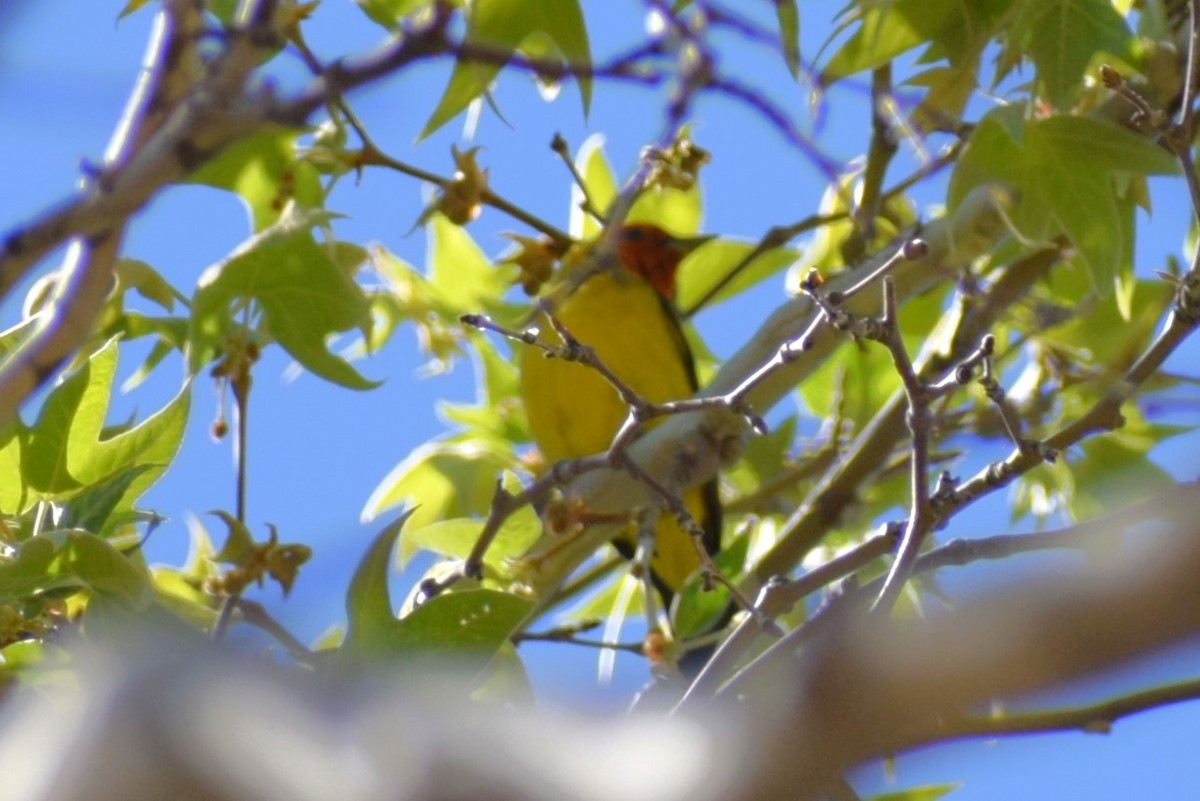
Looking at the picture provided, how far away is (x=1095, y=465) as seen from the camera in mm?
3033

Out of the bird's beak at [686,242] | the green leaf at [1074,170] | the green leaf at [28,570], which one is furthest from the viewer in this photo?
the bird's beak at [686,242]

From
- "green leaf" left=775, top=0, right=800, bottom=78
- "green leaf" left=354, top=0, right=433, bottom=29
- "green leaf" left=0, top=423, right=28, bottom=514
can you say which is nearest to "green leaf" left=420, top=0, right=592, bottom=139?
"green leaf" left=354, top=0, right=433, bottom=29

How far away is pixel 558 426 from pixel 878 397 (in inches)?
33.4

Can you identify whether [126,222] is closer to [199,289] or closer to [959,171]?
[199,289]

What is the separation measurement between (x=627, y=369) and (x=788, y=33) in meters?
2.17

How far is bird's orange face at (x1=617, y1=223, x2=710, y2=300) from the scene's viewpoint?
4438mm

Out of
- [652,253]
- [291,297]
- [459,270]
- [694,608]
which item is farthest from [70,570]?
[652,253]

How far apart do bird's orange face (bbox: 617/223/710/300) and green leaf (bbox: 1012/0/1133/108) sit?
2289 millimetres

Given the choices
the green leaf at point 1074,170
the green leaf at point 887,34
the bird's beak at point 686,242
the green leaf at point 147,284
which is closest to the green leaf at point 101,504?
the green leaf at point 147,284

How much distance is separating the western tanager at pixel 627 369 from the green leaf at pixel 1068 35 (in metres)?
1.47

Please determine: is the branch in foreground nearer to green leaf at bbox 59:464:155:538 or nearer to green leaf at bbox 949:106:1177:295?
green leaf at bbox 59:464:155:538

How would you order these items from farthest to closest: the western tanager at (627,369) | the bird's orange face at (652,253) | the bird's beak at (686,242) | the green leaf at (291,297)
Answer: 1. the bird's orange face at (652,253)
2. the bird's beak at (686,242)
3. the western tanager at (627,369)
4. the green leaf at (291,297)

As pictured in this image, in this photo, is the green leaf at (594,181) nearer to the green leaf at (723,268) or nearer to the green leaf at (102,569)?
the green leaf at (723,268)

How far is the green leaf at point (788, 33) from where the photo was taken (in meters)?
2.08
